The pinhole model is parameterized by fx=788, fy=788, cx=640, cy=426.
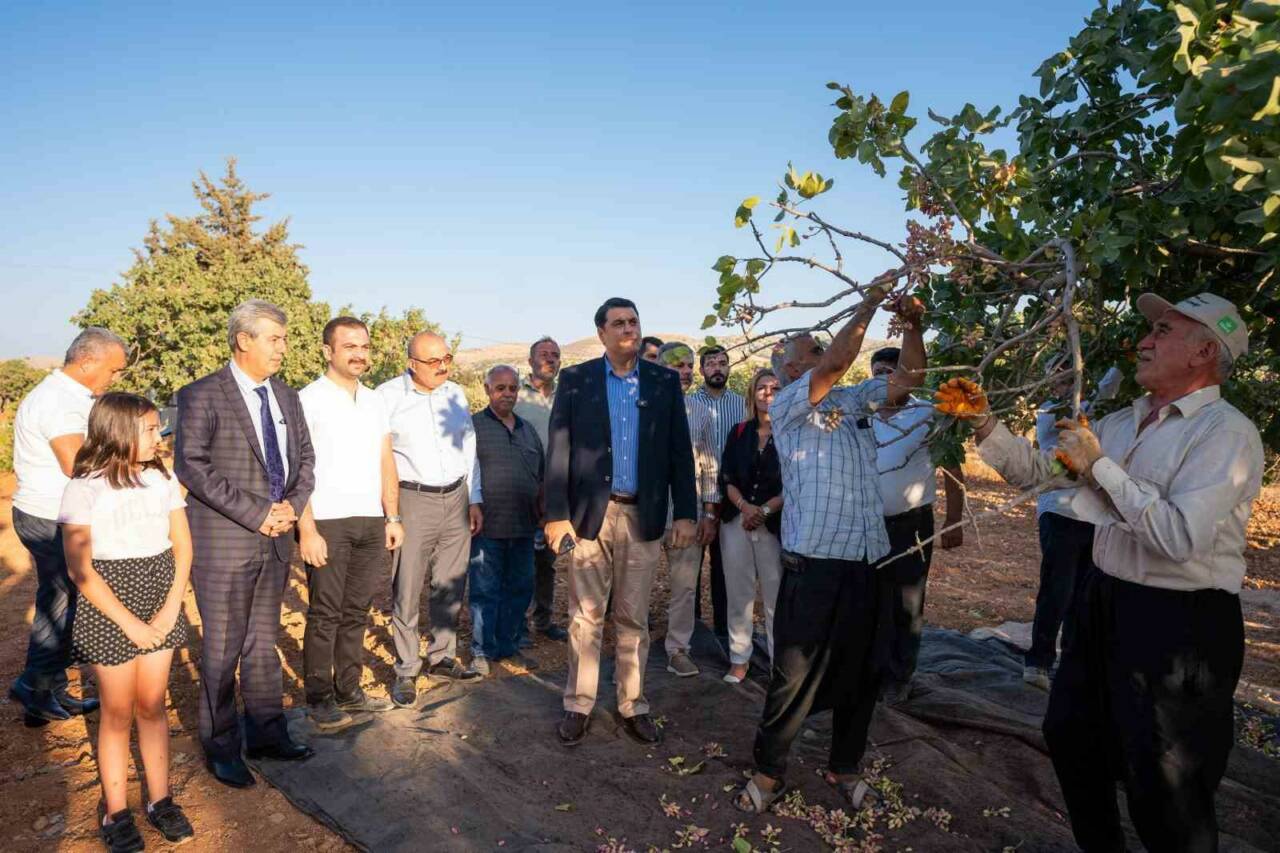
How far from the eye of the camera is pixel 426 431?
563 centimetres

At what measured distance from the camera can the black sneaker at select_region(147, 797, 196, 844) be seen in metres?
3.61

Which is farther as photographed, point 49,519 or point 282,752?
point 49,519

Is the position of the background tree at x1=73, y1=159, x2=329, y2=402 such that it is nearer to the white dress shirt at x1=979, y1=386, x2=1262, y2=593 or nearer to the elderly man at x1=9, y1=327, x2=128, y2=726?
the elderly man at x1=9, y1=327, x2=128, y2=726

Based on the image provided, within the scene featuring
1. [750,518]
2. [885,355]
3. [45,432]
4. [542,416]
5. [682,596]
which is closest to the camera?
[45,432]

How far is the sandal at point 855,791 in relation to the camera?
13.0 ft

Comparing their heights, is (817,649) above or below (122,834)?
above

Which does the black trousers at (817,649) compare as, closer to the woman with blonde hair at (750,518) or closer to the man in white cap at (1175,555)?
the man in white cap at (1175,555)

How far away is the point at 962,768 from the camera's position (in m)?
4.29

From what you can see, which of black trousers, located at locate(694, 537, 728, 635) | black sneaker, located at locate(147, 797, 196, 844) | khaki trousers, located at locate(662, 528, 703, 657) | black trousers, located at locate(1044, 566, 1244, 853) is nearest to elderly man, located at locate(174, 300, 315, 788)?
black sneaker, located at locate(147, 797, 196, 844)

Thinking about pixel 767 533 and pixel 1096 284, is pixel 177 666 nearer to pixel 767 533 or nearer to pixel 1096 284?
pixel 767 533

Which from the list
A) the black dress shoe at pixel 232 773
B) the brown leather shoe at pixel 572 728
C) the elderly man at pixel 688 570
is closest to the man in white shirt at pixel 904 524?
the elderly man at pixel 688 570

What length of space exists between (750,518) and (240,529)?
324 centimetres

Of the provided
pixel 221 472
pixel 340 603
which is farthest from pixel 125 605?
pixel 340 603

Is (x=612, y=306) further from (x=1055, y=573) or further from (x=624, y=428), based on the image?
(x=1055, y=573)
